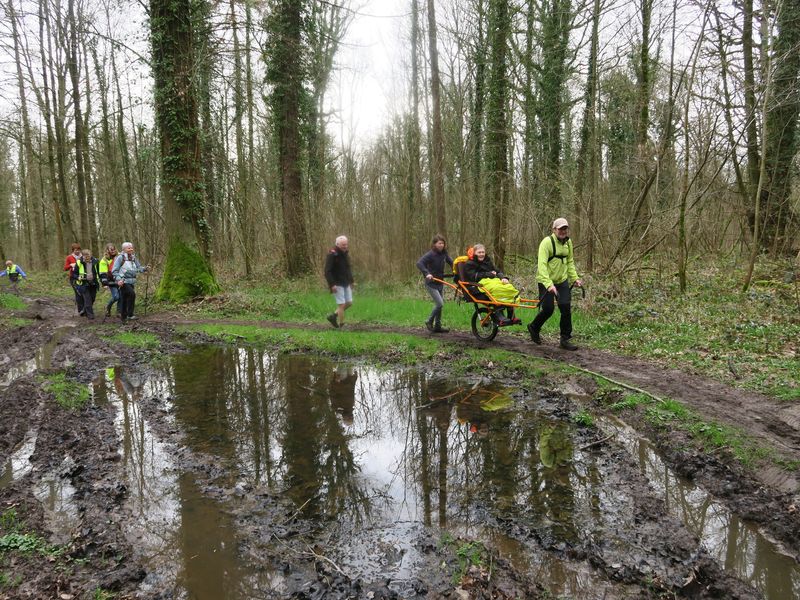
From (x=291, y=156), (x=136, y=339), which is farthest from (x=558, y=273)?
(x=291, y=156)

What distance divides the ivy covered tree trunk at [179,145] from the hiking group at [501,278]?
19.0 ft

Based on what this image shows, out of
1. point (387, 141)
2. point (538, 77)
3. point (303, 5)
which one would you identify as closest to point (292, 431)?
point (303, 5)

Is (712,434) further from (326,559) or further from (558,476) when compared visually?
(326,559)

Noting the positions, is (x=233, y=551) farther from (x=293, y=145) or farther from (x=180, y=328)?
(x=293, y=145)

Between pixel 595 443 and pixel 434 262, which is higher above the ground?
pixel 434 262

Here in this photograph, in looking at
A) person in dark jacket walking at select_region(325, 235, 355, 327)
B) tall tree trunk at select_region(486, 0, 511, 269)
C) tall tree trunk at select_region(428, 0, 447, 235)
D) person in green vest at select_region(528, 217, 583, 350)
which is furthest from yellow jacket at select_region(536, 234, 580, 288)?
tall tree trunk at select_region(486, 0, 511, 269)

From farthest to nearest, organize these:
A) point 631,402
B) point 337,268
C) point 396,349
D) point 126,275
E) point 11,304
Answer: point 11,304 < point 126,275 < point 337,268 < point 396,349 < point 631,402

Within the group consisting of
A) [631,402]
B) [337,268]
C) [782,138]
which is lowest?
[631,402]

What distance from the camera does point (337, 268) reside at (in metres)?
10.9

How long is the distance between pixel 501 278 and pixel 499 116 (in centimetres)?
911

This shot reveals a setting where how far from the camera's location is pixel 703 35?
10.2m

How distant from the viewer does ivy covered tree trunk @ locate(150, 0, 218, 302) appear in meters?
13.8

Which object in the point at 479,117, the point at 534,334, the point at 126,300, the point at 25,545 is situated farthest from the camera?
the point at 479,117

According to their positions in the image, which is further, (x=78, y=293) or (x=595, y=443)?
(x=78, y=293)
